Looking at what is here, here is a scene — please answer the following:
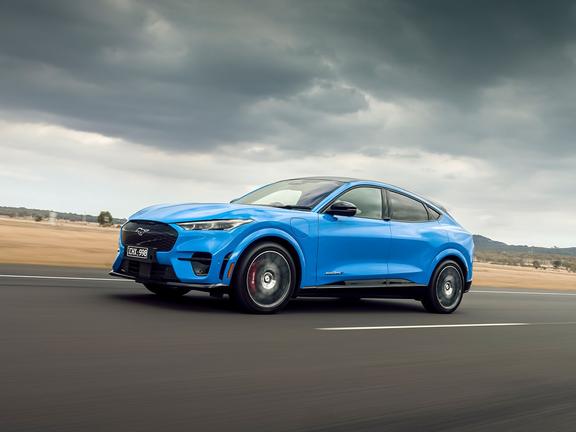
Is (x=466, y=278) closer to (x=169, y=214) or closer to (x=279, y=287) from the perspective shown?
(x=279, y=287)

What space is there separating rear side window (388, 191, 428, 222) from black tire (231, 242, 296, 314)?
216 cm

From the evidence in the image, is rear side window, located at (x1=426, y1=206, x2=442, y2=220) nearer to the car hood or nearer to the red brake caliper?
the car hood

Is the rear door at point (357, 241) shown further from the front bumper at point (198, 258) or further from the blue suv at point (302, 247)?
the front bumper at point (198, 258)

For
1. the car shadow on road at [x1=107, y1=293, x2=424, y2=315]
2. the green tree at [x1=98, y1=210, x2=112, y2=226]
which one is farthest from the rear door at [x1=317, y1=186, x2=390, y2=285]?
the green tree at [x1=98, y1=210, x2=112, y2=226]

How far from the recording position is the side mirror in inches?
339

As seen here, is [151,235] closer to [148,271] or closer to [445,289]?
[148,271]

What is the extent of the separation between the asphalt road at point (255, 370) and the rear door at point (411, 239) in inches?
38.3

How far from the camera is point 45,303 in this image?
25.3 ft

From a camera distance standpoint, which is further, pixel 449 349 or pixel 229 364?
pixel 449 349

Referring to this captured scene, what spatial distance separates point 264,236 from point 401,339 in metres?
1.91

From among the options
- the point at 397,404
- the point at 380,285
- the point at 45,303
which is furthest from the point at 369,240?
the point at 397,404

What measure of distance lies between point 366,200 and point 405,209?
83 cm

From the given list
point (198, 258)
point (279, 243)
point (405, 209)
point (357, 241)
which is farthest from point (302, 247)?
point (405, 209)

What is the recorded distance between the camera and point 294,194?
9.23 metres
